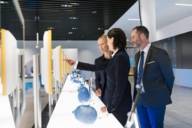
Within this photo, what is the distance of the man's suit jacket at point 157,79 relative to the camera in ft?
8.39

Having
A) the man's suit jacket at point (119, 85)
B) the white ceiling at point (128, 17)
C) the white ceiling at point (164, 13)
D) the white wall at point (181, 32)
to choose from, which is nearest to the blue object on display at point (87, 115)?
the man's suit jacket at point (119, 85)

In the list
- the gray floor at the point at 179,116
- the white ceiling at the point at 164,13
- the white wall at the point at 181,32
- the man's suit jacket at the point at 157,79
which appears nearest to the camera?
the man's suit jacket at the point at 157,79

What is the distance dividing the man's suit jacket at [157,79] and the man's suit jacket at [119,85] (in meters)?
0.36

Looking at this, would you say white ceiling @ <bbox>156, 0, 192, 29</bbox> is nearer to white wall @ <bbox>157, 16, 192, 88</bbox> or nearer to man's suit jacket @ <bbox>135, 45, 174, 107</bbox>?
white wall @ <bbox>157, 16, 192, 88</bbox>

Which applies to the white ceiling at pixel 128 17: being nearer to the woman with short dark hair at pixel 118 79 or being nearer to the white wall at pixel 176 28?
the white wall at pixel 176 28

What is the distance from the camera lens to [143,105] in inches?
108

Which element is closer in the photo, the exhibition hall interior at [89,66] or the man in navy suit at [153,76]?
the exhibition hall interior at [89,66]

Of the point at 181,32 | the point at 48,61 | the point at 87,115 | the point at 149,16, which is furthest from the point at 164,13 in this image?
the point at 48,61

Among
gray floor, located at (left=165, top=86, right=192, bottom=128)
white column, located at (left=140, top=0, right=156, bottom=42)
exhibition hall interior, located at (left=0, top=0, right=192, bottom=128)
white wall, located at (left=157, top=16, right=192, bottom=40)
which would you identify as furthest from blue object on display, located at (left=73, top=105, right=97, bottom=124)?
white wall, located at (left=157, top=16, right=192, bottom=40)

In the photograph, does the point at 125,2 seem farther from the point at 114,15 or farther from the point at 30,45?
the point at 30,45

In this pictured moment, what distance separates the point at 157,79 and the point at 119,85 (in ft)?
2.01

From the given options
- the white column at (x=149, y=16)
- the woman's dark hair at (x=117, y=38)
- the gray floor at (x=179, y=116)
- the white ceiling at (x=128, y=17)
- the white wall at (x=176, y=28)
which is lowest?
the gray floor at (x=179, y=116)

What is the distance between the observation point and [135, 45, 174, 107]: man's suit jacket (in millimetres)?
2559

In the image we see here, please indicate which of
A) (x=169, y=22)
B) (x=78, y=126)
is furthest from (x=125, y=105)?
(x=169, y=22)
